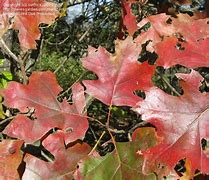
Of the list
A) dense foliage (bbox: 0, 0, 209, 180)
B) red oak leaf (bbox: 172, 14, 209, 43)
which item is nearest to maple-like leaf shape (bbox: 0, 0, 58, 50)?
dense foliage (bbox: 0, 0, 209, 180)

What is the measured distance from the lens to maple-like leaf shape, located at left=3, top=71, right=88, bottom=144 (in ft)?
3.49

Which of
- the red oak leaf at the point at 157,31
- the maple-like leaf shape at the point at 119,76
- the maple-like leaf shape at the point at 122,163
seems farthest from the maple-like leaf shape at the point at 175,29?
the maple-like leaf shape at the point at 122,163

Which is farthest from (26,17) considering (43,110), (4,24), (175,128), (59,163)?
(175,128)

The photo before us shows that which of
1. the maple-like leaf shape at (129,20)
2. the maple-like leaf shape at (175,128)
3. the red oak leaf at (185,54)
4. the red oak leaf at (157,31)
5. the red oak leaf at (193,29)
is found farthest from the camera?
the maple-like leaf shape at (129,20)

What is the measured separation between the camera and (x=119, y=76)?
112cm

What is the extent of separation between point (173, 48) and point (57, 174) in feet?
1.27

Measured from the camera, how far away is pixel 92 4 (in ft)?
11.8

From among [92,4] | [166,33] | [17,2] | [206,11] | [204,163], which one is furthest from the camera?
[92,4]

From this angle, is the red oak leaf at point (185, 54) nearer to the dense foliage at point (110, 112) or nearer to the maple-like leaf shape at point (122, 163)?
the dense foliage at point (110, 112)

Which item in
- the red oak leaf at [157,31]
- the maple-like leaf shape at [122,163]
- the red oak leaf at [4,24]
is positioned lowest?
the red oak leaf at [157,31]

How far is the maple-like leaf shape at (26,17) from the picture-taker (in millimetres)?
1373

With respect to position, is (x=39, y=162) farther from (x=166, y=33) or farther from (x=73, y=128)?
(x=166, y=33)

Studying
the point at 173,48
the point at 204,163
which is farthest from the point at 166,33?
the point at 204,163

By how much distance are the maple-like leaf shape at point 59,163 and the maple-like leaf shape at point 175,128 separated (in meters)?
0.16
